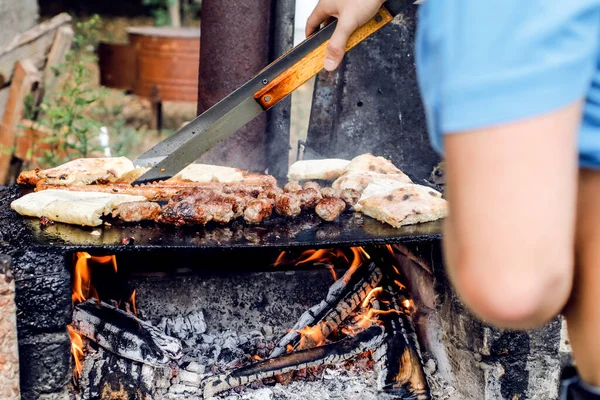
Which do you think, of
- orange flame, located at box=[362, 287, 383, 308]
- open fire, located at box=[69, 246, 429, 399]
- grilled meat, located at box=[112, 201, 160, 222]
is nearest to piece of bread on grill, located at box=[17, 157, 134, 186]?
open fire, located at box=[69, 246, 429, 399]

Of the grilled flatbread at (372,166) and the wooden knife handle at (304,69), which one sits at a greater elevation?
the wooden knife handle at (304,69)

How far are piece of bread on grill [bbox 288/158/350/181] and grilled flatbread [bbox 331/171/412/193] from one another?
156mm

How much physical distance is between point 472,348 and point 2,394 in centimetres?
241

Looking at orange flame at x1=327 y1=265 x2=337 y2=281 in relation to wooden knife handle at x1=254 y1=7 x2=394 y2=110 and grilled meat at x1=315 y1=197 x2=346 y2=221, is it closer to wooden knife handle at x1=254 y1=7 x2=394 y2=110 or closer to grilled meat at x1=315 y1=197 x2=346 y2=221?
grilled meat at x1=315 y1=197 x2=346 y2=221

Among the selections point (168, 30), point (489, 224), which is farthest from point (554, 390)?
point (168, 30)

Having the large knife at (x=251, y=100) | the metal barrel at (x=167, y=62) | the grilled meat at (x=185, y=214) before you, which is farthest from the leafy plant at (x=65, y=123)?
the grilled meat at (x=185, y=214)

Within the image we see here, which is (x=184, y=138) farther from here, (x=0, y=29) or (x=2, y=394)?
(x=0, y=29)

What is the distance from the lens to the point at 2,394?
2.79 metres

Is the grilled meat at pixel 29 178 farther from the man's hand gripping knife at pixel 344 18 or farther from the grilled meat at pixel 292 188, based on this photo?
the man's hand gripping knife at pixel 344 18

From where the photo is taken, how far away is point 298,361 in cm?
358

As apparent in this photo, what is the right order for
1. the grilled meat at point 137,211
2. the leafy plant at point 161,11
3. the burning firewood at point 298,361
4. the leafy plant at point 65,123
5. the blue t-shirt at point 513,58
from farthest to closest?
the leafy plant at point 161,11 → the leafy plant at point 65,123 → the burning firewood at point 298,361 → the grilled meat at point 137,211 → the blue t-shirt at point 513,58

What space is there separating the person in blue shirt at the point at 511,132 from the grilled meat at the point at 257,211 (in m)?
2.30

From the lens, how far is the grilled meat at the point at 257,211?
3367mm


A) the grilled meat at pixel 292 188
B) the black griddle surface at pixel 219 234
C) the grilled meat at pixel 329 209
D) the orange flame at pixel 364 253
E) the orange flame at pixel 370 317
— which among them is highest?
the grilled meat at pixel 292 188
